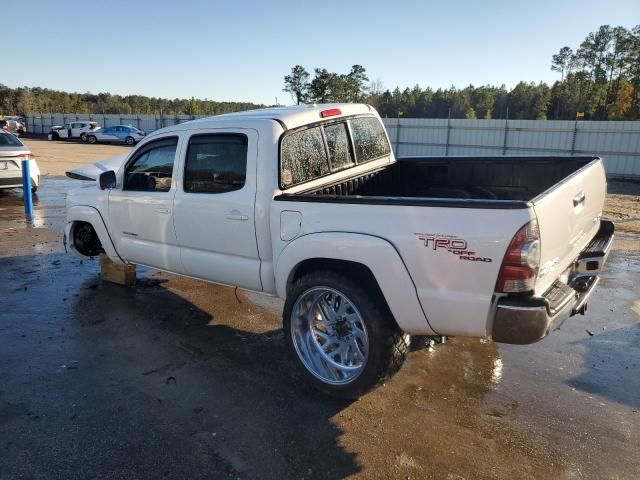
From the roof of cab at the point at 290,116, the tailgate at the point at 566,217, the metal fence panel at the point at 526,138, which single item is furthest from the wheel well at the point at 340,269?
the metal fence panel at the point at 526,138

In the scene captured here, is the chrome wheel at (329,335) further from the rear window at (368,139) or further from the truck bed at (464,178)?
the rear window at (368,139)

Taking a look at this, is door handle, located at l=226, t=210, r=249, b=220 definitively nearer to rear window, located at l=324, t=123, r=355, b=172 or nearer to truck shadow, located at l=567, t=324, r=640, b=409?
rear window, located at l=324, t=123, r=355, b=172

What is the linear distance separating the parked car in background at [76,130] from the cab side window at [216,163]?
38423mm

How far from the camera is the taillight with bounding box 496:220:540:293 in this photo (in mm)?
2709

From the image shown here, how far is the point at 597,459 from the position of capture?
295cm

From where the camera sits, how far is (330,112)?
4594 millimetres

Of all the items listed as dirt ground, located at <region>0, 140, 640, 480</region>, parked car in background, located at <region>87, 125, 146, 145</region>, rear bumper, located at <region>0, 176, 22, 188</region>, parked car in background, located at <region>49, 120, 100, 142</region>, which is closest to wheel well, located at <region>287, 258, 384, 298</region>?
dirt ground, located at <region>0, 140, 640, 480</region>

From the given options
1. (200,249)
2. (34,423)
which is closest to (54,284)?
(200,249)

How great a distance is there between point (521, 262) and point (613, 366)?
2092 mm

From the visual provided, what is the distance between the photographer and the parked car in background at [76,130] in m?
39.0

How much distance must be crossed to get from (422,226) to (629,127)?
2000 centimetres

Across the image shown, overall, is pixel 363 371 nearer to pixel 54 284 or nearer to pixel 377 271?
pixel 377 271

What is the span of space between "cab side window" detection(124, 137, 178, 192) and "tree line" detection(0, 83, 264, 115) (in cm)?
7066

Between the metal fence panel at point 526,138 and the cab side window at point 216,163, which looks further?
the metal fence panel at point 526,138
